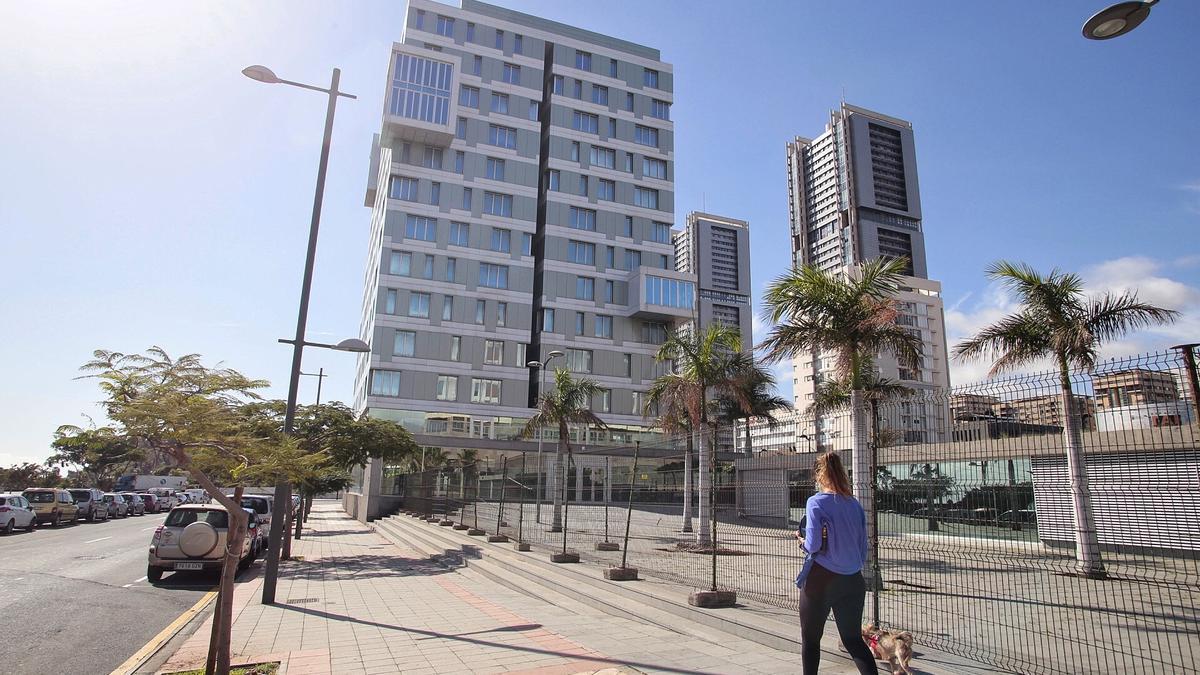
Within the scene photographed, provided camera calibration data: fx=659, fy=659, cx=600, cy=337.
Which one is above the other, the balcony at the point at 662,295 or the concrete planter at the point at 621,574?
the balcony at the point at 662,295

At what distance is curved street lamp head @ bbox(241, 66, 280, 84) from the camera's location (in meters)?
9.62

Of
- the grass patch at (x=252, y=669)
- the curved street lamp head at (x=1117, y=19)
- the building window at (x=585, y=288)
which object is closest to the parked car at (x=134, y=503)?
the building window at (x=585, y=288)

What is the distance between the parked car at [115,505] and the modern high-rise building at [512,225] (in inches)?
601

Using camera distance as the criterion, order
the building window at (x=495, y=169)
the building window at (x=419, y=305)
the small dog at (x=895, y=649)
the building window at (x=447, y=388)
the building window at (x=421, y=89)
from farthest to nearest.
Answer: the building window at (x=495, y=169)
the building window at (x=421, y=89)
the building window at (x=419, y=305)
the building window at (x=447, y=388)
the small dog at (x=895, y=649)

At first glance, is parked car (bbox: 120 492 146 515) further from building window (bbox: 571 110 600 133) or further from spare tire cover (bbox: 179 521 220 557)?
building window (bbox: 571 110 600 133)

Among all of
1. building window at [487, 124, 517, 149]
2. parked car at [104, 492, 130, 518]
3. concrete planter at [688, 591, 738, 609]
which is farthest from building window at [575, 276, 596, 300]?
concrete planter at [688, 591, 738, 609]

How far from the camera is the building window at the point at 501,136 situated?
56625 millimetres

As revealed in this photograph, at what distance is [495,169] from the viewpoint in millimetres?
56156

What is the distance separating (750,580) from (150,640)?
926 centimetres

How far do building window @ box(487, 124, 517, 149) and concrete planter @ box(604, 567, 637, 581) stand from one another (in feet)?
166

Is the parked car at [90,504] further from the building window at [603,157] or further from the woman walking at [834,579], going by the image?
the building window at [603,157]

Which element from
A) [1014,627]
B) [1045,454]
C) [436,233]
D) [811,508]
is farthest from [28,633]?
[436,233]

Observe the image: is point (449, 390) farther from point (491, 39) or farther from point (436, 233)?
point (491, 39)

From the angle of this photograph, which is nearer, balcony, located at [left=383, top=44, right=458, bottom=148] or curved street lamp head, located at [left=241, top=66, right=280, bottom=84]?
curved street lamp head, located at [left=241, top=66, right=280, bottom=84]
